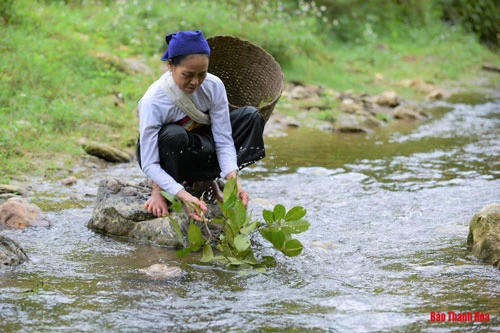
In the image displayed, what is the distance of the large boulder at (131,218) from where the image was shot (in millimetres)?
4152

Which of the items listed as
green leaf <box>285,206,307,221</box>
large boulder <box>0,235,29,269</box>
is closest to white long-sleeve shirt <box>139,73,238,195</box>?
green leaf <box>285,206,307,221</box>

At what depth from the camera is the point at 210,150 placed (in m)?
4.23

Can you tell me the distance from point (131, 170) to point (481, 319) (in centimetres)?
359

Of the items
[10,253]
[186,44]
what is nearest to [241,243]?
[186,44]

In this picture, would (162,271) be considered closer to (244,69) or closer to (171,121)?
(171,121)

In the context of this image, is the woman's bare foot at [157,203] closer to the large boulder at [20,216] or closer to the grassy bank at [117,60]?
the large boulder at [20,216]

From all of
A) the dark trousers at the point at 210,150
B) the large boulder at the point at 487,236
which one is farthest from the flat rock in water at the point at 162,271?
the large boulder at the point at 487,236

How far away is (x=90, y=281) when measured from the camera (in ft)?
11.3

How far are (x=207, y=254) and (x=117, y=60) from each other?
4.96m

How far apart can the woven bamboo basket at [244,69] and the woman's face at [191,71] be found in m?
1.15

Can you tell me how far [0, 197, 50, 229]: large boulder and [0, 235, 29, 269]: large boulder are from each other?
2.06 feet

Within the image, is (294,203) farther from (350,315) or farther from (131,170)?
(350,315)

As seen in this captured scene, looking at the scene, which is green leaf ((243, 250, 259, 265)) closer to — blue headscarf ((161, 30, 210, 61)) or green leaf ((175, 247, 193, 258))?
green leaf ((175, 247, 193, 258))

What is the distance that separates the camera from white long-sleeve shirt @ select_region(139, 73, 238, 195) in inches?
156
